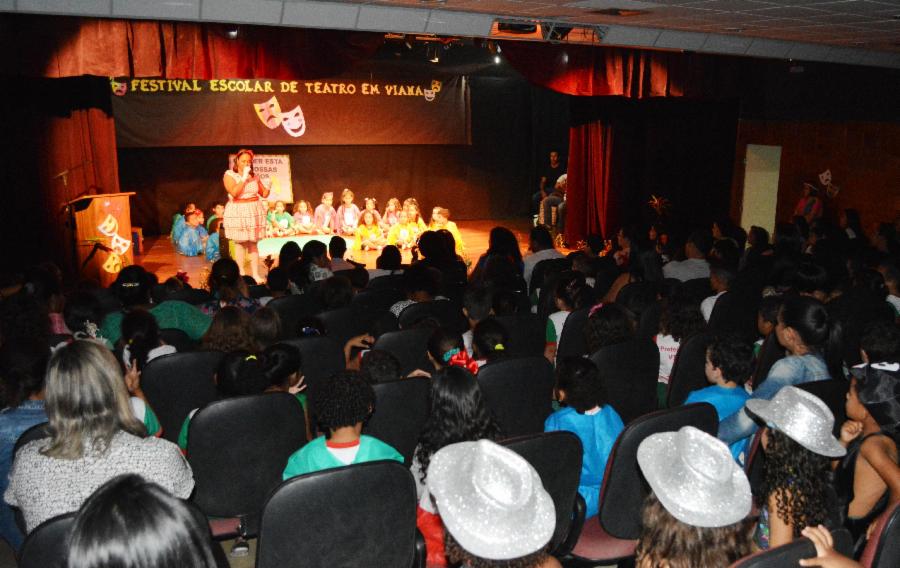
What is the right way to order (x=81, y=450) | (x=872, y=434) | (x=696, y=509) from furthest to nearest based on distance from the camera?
(x=872, y=434), (x=81, y=450), (x=696, y=509)

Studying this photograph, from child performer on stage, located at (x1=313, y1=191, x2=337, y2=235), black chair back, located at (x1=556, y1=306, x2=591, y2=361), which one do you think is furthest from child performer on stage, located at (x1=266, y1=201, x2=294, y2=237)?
black chair back, located at (x1=556, y1=306, x2=591, y2=361)

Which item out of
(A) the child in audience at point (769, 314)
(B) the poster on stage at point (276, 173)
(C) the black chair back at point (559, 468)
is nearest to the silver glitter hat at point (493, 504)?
(C) the black chair back at point (559, 468)

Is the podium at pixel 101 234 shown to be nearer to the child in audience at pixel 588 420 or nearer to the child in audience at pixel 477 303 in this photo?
the child in audience at pixel 477 303

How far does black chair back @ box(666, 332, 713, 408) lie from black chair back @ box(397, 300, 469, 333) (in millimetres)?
1359

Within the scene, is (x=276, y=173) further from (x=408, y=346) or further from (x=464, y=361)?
(x=464, y=361)

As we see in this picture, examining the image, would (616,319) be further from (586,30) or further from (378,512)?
(586,30)

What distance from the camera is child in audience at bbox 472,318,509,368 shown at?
3.70m

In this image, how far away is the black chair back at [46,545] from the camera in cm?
186

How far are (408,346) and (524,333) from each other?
78 centimetres

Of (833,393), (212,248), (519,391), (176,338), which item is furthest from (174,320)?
(212,248)

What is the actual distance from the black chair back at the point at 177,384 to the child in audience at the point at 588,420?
1.56 m

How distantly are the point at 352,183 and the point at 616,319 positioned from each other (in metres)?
11.4

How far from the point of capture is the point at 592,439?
9.32ft

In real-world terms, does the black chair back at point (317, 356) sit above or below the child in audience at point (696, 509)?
below
